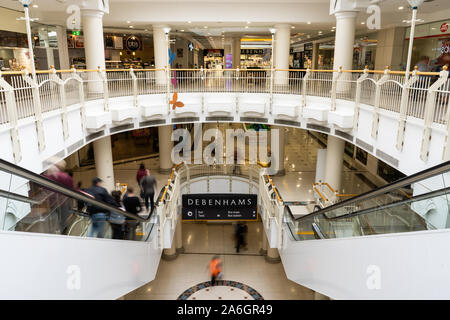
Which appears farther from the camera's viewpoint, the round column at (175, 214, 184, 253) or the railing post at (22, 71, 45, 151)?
the round column at (175, 214, 184, 253)

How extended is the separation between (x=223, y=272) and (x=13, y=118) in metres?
8.93

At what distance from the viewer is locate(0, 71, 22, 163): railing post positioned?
5570 millimetres

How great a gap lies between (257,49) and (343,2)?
64.7 ft

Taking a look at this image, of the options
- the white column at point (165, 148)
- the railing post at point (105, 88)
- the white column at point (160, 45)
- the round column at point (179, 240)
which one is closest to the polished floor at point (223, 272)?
the round column at point (179, 240)

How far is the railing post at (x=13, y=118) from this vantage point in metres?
5.57

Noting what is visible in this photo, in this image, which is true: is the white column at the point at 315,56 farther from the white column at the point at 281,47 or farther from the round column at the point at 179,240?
the round column at the point at 179,240

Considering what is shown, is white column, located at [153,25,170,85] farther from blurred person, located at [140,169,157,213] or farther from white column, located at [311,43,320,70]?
white column, located at [311,43,320,70]

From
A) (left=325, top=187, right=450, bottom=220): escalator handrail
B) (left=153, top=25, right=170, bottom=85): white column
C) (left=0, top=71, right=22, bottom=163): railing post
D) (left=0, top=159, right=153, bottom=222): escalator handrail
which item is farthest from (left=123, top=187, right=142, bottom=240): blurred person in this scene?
(left=153, top=25, right=170, bottom=85): white column

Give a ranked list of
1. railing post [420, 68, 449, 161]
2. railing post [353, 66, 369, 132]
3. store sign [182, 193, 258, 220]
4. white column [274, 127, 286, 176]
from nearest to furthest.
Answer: railing post [420, 68, 449, 161] < railing post [353, 66, 369, 132] < store sign [182, 193, 258, 220] < white column [274, 127, 286, 176]

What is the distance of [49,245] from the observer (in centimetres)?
341

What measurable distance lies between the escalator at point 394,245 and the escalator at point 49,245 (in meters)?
3.41

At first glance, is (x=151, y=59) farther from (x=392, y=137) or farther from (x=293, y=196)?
(x=392, y=137)

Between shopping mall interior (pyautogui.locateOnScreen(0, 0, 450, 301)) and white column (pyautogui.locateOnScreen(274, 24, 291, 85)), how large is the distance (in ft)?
0.20

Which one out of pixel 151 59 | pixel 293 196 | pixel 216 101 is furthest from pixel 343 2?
pixel 151 59
